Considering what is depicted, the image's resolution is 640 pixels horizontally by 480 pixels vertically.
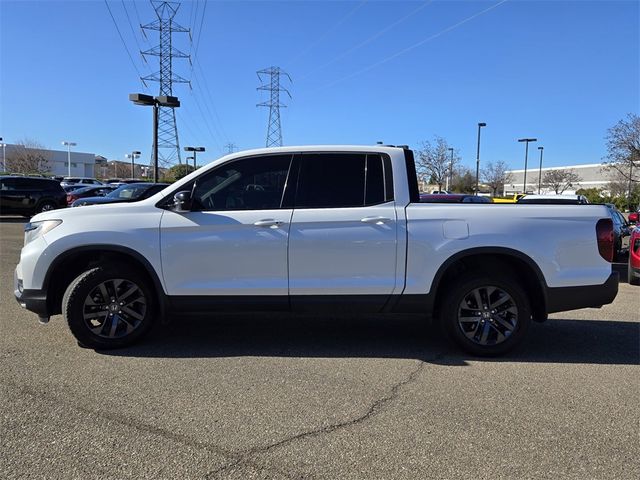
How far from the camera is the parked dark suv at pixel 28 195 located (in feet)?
64.5

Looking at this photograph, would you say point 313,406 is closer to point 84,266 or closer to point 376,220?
point 376,220

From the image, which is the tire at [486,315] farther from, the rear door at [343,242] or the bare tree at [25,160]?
the bare tree at [25,160]

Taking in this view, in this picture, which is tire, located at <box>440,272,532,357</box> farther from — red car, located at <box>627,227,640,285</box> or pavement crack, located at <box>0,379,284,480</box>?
red car, located at <box>627,227,640,285</box>

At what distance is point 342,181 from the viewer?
4.90 m

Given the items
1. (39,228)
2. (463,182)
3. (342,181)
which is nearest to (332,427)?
(342,181)

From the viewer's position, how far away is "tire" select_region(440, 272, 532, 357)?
15.7 feet

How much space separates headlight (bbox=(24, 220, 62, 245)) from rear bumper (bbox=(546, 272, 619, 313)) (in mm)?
4734

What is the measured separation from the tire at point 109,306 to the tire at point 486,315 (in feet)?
9.52

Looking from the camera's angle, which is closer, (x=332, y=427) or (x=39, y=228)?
(x=332, y=427)

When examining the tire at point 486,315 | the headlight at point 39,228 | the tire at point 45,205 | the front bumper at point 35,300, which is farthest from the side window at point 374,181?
the tire at point 45,205

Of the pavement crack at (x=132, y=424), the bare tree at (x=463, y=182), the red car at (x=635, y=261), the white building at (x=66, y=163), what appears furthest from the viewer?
the white building at (x=66, y=163)

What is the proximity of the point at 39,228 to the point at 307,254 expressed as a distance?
2596 millimetres

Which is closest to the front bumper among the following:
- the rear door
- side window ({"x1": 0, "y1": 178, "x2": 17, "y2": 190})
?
the rear door

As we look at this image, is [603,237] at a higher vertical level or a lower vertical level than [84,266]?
higher
